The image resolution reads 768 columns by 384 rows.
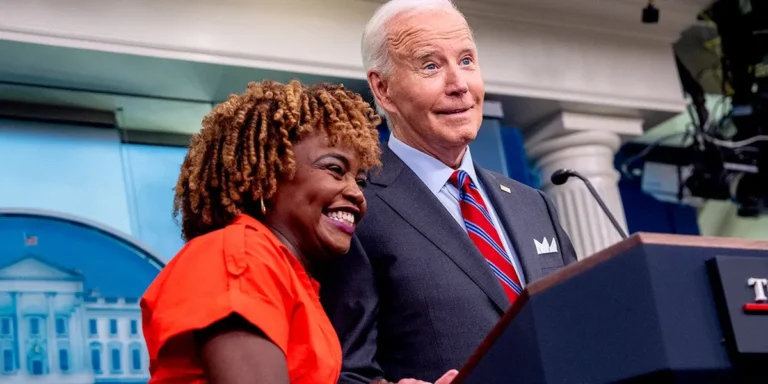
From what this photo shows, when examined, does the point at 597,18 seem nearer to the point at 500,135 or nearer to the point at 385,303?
the point at 500,135

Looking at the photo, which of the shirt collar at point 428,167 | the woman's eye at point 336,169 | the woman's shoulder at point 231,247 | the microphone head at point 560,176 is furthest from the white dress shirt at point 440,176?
the woman's shoulder at point 231,247

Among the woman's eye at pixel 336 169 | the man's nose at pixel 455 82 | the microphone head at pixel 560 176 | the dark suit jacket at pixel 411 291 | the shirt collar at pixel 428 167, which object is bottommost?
the dark suit jacket at pixel 411 291

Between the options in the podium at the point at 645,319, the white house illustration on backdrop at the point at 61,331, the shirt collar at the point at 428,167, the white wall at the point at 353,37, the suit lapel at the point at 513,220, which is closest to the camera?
the podium at the point at 645,319

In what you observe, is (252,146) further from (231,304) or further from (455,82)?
(455,82)

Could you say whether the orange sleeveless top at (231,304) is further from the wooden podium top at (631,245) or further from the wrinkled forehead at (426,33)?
the wrinkled forehead at (426,33)

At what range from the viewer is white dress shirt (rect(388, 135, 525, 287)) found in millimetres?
1981

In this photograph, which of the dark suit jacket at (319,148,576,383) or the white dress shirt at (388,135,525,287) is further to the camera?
the white dress shirt at (388,135,525,287)

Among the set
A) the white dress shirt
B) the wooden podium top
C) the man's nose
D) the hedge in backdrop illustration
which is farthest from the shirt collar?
the hedge in backdrop illustration

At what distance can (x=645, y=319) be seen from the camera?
1140 mm

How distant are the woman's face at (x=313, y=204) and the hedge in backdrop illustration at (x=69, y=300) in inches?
58.3

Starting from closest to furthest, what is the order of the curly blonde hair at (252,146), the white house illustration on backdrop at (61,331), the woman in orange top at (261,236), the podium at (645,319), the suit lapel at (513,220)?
the podium at (645,319) → the woman in orange top at (261,236) → the curly blonde hair at (252,146) → the suit lapel at (513,220) → the white house illustration on backdrop at (61,331)

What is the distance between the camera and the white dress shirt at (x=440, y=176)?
1.98 metres

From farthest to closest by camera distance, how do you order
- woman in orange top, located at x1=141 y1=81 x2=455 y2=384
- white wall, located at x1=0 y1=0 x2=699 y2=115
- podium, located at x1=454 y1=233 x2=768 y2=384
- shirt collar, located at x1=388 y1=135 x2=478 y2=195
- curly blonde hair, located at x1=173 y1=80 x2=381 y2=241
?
white wall, located at x1=0 y1=0 x2=699 y2=115 < shirt collar, located at x1=388 y1=135 x2=478 y2=195 < curly blonde hair, located at x1=173 y1=80 x2=381 y2=241 < woman in orange top, located at x1=141 y1=81 x2=455 y2=384 < podium, located at x1=454 y1=233 x2=768 y2=384

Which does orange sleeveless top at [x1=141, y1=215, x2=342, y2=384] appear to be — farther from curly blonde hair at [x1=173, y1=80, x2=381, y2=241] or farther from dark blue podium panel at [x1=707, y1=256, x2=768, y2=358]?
dark blue podium panel at [x1=707, y1=256, x2=768, y2=358]
